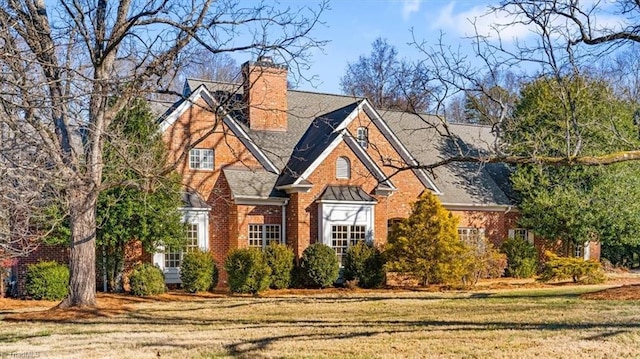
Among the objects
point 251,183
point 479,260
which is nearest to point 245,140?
point 251,183

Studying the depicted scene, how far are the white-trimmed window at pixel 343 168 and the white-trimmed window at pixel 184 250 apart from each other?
525 cm

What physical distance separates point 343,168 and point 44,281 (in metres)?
10.4

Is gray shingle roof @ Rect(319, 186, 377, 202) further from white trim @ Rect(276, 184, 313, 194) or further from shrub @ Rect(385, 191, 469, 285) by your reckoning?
shrub @ Rect(385, 191, 469, 285)

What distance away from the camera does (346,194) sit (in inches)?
950

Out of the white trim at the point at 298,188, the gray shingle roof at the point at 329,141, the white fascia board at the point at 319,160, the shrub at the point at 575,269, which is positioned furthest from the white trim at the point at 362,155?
the shrub at the point at 575,269

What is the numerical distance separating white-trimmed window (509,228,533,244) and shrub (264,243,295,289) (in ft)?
37.6

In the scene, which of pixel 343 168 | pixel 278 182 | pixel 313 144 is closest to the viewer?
pixel 343 168

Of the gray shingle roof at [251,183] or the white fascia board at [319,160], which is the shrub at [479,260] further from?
the gray shingle roof at [251,183]

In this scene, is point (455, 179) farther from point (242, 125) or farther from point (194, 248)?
point (194, 248)

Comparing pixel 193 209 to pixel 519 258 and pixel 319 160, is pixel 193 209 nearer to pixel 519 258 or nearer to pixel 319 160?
pixel 319 160

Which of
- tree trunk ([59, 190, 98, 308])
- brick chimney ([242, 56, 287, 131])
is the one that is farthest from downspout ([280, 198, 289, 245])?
tree trunk ([59, 190, 98, 308])

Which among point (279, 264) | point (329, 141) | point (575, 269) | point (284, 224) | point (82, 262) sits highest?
point (329, 141)

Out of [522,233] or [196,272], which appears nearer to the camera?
[196,272]

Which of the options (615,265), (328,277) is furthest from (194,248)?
(615,265)
